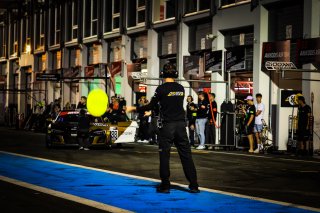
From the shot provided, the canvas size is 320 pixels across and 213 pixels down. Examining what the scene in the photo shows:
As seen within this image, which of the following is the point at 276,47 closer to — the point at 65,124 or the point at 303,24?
the point at 303,24

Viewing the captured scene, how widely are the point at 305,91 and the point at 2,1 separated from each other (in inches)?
1544

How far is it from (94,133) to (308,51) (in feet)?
23.8

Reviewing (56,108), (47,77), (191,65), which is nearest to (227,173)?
(191,65)

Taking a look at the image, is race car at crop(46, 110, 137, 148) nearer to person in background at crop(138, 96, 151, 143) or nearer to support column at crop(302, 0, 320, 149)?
person in background at crop(138, 96, 151, 143)

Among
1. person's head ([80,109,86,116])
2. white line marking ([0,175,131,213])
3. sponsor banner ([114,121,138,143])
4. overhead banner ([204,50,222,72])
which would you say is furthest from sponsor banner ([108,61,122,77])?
white line marking ([0,175,131,213])

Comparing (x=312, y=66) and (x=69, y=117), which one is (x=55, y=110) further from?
(x=312, y=66)

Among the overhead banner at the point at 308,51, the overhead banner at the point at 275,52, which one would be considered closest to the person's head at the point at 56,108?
the overhead banner at the point at 275,52

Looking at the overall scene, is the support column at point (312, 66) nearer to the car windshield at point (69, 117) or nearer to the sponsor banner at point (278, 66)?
the sponsor banner at point (278, 66)

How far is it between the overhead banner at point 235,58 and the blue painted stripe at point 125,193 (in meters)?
13.1

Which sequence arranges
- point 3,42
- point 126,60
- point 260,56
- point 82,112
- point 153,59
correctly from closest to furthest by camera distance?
1. point 82,112
2. point 260,56
3. point 153,59
4. point 126,60
5. point 3,42

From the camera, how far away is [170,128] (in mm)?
10570

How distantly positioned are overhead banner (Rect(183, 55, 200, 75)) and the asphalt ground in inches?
378

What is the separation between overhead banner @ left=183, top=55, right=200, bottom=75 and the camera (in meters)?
30.4

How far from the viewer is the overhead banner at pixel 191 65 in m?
30.4
